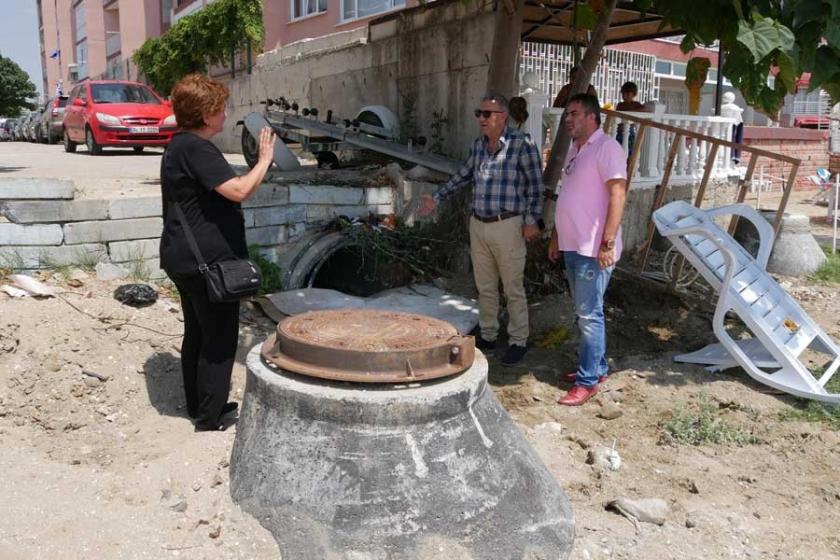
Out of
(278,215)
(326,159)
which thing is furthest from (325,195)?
(326,159)

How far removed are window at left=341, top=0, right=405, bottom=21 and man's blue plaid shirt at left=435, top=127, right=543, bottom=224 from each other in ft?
34.2

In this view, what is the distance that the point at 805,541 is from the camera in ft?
10.8

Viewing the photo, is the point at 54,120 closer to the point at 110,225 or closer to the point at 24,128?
the point at 24,128

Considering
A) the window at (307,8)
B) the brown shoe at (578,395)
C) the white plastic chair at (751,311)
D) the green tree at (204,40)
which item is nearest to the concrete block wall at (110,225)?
the brown shoe at (578,395)

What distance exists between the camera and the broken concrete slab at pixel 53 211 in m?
5.29

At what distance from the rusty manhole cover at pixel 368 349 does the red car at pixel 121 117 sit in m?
12.4

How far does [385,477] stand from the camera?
2682 mm

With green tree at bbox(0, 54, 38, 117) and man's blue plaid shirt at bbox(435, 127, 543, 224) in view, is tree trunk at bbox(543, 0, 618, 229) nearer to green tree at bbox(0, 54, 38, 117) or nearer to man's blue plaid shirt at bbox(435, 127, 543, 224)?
man's blue plaid shirt at bbox(435, 127, 543, 224)

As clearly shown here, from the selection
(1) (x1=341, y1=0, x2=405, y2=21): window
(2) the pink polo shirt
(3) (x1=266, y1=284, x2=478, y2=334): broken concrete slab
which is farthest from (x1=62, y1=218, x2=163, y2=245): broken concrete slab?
(1) (x1=341, y1=0, x2=405, y2=21): window

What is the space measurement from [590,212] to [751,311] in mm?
1405

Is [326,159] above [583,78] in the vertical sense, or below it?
below

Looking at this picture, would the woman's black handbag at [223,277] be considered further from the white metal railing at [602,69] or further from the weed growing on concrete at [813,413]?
the white metal railing at [602,69]

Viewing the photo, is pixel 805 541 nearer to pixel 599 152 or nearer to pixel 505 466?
pixel 505 466

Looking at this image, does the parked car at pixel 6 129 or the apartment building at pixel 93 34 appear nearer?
the apartment building at pixel 93 34
